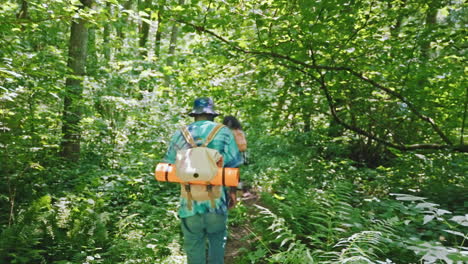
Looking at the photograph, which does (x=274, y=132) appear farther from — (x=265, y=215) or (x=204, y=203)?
(x=204, y=203)

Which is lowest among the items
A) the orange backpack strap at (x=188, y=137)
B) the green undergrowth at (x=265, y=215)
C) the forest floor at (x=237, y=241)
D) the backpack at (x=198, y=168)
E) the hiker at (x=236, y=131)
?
the forest floor at (x=237, y=241)

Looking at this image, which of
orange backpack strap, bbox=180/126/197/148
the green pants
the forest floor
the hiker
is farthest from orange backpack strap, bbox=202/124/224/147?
the hiker

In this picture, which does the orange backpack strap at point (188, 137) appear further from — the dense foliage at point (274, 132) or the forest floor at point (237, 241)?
the forest floor at point (237, 241)

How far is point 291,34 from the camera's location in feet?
18.0

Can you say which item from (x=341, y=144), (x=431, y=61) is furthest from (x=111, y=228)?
A: (x=341, y=144)

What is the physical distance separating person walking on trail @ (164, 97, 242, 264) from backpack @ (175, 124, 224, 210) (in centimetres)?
1

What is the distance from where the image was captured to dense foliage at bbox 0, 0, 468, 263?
4.57m

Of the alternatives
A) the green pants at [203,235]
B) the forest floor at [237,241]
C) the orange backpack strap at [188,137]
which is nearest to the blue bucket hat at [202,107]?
the orange backpack strap at [188,137]

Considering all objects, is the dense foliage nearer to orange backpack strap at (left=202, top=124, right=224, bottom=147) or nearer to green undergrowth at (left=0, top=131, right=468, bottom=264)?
green undergrowth at (left=0, top=131, right=468, bottom=264)

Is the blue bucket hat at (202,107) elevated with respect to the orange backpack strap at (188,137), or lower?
elevated

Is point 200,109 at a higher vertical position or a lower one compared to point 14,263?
higher

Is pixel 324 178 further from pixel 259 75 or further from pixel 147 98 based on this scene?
pixel 147 98

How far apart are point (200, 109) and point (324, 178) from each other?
5.31 m

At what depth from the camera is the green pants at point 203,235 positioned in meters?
3.65
